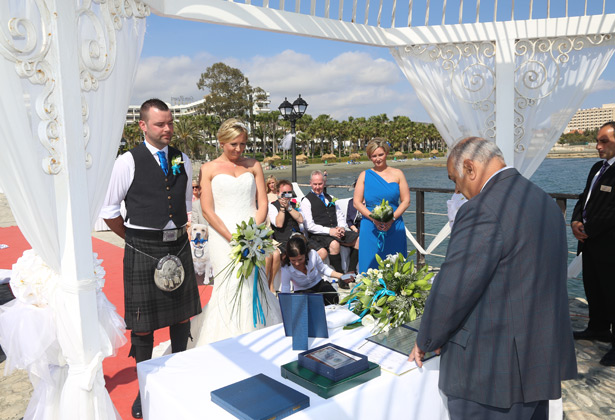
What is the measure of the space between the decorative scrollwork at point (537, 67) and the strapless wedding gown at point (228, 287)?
2.74 m

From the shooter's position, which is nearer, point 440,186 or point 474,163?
point 474,163

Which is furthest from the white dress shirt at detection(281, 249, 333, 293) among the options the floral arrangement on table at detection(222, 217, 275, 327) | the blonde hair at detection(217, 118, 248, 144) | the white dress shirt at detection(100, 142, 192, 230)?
the white dress shirt at detection(100, 142, 192, 230)

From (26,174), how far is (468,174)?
6.09ft

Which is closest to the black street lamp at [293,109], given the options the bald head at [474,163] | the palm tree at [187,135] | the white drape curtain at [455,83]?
the white drape curtain at [455,83]

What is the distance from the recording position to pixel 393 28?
175 inches

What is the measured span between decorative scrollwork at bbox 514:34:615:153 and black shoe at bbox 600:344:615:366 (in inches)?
77.0

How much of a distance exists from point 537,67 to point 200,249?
167 inches

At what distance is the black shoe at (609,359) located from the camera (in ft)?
10.9

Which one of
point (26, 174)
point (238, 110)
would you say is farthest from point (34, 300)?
point (238, 110)

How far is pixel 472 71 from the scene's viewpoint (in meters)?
4.44

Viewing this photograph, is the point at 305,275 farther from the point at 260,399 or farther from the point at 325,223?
the point at 260,399

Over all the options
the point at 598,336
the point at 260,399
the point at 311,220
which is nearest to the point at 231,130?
the point at 260,399

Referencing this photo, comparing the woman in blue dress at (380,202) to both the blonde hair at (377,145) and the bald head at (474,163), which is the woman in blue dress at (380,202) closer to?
the blonde hair at (377,145)

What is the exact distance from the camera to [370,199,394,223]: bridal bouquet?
13.4 ft
